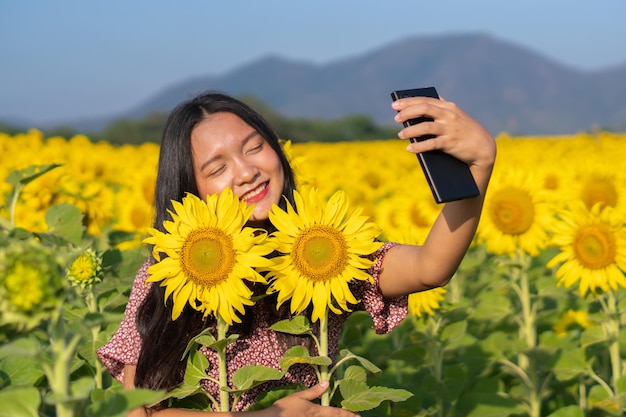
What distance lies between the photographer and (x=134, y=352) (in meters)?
2.48

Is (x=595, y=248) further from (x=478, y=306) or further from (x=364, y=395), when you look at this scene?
(x=364, y=395)

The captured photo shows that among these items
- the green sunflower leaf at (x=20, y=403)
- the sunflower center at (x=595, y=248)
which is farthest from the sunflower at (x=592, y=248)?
the green sunflower leaf at (x=20, y=403)

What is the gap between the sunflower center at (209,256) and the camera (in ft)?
6.56

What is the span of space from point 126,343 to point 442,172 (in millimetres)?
1046

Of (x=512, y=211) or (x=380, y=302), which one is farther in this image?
(x=512, y=211)

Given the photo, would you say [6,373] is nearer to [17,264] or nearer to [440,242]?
[440,242]

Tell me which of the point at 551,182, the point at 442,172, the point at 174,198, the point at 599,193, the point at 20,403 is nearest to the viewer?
the point at 20,403

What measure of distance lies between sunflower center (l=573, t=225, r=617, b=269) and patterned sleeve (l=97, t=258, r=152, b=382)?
67.5 inches

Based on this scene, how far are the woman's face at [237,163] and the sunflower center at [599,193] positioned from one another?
274 centimetres

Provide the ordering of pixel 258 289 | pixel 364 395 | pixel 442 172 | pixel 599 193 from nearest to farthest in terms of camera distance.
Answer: pixel 442 172, pixel 364 395, pixel 258 289, pixel 599 193

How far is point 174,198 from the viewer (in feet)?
8.67

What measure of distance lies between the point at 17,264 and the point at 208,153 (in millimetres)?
1360

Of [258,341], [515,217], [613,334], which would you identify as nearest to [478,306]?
[515,217]

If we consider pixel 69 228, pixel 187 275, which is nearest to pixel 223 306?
pixel 187 275
